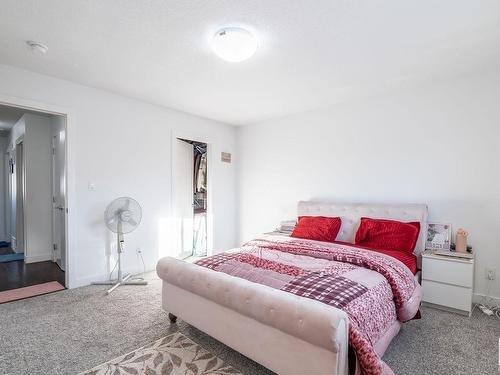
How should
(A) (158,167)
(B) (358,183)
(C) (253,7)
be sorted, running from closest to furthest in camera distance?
1. (C) (253,7)
2. (B) (358,183)
3. (A) (158,167)


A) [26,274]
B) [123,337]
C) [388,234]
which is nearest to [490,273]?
[388,234]

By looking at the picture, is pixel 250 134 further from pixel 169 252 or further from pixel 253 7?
pixel 253 7

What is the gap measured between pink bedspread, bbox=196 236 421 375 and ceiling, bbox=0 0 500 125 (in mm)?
1833

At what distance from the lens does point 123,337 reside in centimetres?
230

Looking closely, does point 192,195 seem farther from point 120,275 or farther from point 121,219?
point 120,275

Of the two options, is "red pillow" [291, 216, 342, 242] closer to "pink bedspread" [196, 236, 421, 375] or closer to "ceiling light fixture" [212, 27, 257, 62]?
"pink bedspread" [196, 236, 421, 375]

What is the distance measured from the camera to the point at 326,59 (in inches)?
105

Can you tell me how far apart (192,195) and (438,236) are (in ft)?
12.6

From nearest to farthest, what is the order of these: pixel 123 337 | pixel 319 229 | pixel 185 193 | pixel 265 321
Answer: pixel 265 321, pixel 123 337, pixel 319 229, pixel 185 193

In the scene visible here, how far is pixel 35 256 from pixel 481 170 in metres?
6.30

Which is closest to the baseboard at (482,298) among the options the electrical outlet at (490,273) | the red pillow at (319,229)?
the electrical outlet at (490,273)

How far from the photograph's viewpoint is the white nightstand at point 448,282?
8.94ft

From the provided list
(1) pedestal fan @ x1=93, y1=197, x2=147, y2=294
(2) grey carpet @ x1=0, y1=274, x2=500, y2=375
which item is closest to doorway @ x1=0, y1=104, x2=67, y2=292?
(1) pedestal fan @ x1=93, y1=197, x2=147, y2=294

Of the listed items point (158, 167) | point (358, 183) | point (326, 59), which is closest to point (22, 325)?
point (158, 167)
